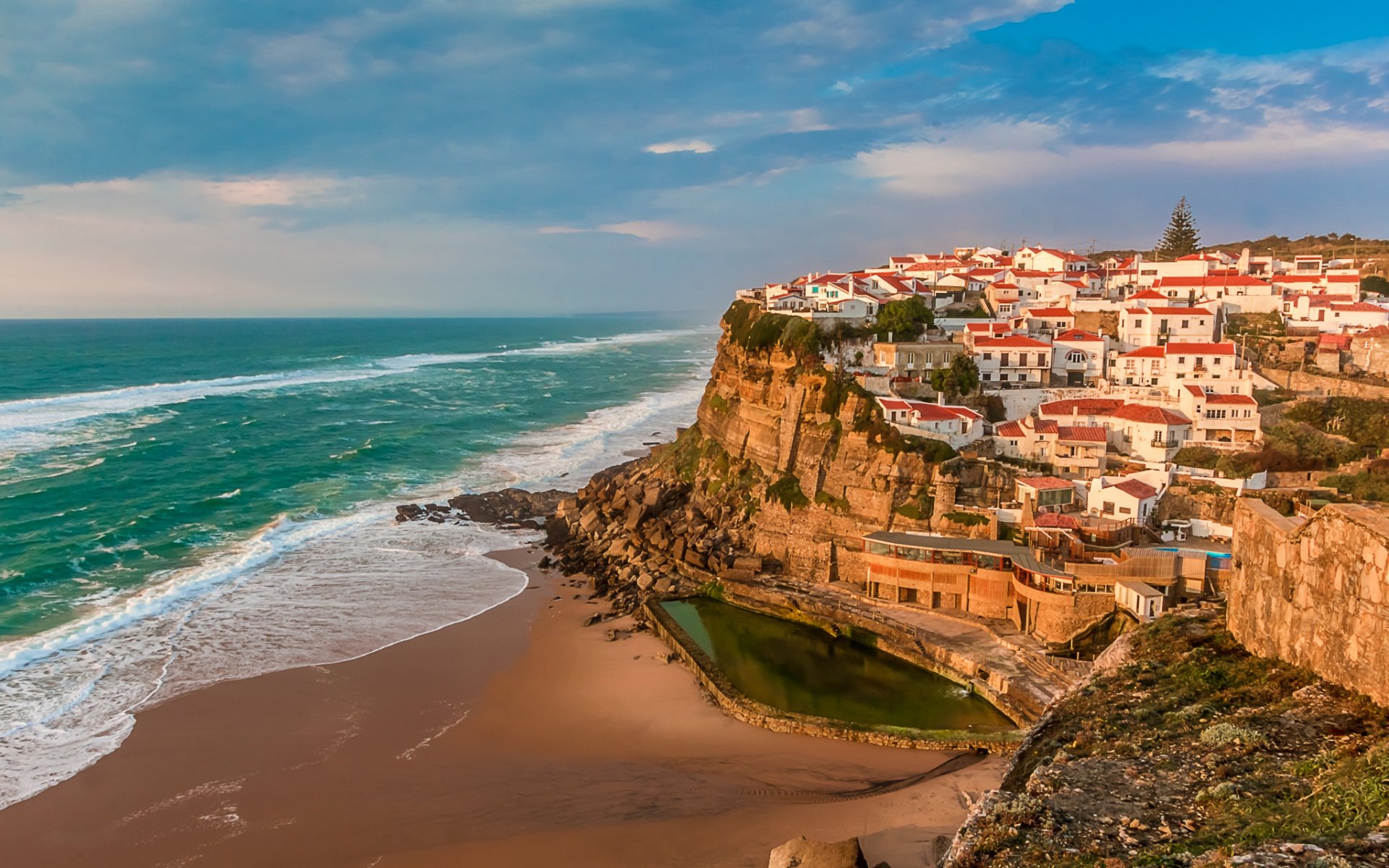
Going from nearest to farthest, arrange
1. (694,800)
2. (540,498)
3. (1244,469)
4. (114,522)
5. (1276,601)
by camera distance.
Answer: (1276,601), (694,800), (1244,469), (114,522), (540,498)

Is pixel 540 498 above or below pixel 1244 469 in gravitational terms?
below

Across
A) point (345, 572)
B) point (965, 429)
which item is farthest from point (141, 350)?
point (965, 429)

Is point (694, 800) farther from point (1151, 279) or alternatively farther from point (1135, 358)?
point (1151, 279)

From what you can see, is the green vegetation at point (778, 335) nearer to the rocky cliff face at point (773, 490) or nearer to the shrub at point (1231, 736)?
the rocky cliff face at point (773, 490)

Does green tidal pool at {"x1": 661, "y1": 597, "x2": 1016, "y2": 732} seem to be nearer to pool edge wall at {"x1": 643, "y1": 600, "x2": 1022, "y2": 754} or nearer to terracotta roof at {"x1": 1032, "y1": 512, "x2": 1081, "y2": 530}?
pool edge wall at {"x1": 643, "y1": 600, "x2": 1022, "y2": 754}

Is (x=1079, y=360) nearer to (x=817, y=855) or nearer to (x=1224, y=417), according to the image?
(x=1224, y=417)

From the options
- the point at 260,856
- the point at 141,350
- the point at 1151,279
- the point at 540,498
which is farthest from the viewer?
the point at 141,350

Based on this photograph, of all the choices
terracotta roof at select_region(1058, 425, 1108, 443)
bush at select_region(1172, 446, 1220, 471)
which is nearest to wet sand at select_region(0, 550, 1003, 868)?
terracotta roof at select_region(1058, 425, 1108, 443)

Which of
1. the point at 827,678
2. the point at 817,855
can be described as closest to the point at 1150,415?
the point at 827,678
